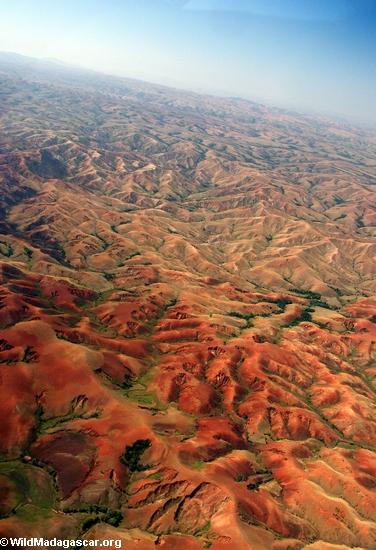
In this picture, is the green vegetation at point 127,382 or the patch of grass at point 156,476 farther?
the green vegetation at point 127,382

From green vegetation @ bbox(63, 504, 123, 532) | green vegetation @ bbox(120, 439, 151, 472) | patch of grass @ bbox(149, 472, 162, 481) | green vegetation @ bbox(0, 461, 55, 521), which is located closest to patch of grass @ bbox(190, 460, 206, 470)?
patch of grass @ bbox(149, 472, 162, 481)

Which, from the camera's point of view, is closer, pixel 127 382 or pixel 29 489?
pixel 29 489

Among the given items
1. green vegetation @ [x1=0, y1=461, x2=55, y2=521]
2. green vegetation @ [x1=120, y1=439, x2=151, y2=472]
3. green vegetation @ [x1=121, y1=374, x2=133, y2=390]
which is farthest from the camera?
green vegetation @ [x1=121, y1=374, x2=133, y2=390]

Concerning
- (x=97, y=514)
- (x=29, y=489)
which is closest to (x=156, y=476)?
(x=97, y=514)

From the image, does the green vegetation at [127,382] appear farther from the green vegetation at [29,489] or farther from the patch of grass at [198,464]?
the green vegetation at [29,489]

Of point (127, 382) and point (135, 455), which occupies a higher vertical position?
point (135, 455)

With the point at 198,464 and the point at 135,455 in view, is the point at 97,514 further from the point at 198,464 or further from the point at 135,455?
the point at 198,464

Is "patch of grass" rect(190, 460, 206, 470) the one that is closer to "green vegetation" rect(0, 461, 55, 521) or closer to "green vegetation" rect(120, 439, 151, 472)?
"green vegetation" rect(120, 439, 151, 472)

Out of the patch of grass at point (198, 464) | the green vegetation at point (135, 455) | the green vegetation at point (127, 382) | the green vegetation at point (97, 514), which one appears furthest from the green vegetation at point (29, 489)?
the green vegetation at point (127, 382)

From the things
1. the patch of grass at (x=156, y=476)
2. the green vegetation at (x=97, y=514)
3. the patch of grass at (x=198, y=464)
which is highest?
the patch of grass at (x=198, y=464)
